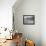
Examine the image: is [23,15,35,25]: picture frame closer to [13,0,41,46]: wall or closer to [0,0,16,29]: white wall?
[13,0,41,46]: wall

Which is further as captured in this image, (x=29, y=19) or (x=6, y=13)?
(x=29, y=19)

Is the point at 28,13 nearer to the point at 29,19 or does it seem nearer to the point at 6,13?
the point at 29,19

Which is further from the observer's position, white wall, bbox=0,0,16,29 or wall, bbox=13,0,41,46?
wall, bbox=13,0,41,46

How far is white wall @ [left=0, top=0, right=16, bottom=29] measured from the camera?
14.8 feet

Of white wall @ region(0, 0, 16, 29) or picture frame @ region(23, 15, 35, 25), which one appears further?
picture frame @ region(23, 15, 35, 25)

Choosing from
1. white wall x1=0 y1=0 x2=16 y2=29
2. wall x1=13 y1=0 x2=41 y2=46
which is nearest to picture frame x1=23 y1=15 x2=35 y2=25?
wall x1=13 y1=0 x2=41 y2=46

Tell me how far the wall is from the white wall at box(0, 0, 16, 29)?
1.48 m

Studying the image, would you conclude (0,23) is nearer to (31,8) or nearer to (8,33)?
(8,33)

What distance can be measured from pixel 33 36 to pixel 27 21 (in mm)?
868

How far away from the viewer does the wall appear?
19.9 feet

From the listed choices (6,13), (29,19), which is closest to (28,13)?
(29,19)

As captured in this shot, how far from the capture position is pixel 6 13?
180 inches

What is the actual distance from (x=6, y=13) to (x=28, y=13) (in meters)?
1.78

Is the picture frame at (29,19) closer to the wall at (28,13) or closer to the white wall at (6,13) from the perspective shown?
the wall at (28,13)
